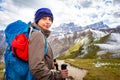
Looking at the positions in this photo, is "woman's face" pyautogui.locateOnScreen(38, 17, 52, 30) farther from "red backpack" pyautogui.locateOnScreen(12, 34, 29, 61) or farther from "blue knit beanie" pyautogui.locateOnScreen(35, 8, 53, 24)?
"red backpack" pyautogui.locateOnScreen(12, 34, 29, 61)

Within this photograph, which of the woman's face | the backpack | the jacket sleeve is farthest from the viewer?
the woman's face

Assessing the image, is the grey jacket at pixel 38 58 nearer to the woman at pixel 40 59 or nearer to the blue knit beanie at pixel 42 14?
the woman at pixel 40 59

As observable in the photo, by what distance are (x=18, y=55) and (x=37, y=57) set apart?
1.42ft

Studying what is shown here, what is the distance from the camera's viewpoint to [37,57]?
5.18m

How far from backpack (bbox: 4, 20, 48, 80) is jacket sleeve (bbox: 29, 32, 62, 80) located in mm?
148

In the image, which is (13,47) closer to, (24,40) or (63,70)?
(24,40)

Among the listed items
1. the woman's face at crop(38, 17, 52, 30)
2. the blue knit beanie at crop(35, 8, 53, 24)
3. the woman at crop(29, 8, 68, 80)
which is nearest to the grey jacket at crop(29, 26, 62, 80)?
the woman at crop(29, 8, 68, 80)

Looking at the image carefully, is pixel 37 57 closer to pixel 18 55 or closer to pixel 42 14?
pixel 18 55

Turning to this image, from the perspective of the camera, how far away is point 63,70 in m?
5.71

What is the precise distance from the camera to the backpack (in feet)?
17.2

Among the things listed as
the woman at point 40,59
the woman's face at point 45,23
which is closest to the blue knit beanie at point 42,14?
the woman's face at point 45,23

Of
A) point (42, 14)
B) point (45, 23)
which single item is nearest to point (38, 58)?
point (45, 23)

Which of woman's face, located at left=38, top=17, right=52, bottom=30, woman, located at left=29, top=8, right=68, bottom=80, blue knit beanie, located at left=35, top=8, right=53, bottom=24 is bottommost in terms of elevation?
woman, located at left=29, top=8, right=68, bottom=80

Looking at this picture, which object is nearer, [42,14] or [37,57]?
[37,57]
